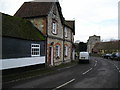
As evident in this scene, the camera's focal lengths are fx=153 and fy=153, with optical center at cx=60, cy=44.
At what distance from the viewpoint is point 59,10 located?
24703 mm

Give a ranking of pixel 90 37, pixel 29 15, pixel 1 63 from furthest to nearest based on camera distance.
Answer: pixel 90 37 < pixel 29 15 < pixel 1 63

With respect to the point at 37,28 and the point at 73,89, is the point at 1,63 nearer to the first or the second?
the point at 73,89

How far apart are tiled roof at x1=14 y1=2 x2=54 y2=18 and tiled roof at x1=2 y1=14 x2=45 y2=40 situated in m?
2.16

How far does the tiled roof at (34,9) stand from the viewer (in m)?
21.6

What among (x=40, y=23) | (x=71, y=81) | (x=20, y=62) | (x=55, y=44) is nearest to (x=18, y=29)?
(x=20, y=62)

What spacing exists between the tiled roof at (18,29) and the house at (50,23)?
1199 millimetres

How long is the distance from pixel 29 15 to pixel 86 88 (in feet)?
51.7

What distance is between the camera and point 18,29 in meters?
17.0

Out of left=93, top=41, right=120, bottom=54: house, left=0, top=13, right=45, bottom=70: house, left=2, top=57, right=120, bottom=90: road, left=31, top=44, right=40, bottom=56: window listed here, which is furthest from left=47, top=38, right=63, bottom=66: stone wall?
left=93, top=41, right=120, bottom=54: house

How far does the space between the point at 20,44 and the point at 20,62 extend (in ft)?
6.13

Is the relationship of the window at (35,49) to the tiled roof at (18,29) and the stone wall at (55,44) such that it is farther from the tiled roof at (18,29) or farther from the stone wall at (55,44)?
the stone wall at (55,44)

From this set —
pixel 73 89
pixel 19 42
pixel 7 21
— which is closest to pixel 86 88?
pixel 73 89

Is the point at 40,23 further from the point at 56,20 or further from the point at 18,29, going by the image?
the point at 18,29

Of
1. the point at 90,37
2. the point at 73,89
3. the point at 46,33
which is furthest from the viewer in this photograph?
the point at 90,37
